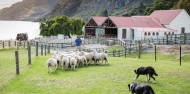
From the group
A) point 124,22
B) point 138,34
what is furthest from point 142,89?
point 124,22

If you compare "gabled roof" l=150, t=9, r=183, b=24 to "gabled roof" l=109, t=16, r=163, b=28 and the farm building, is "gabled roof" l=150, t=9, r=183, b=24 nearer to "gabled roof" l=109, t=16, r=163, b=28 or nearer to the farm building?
the farm building

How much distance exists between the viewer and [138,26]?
70.9 m

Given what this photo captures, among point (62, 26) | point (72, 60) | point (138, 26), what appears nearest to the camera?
point (72, 60)

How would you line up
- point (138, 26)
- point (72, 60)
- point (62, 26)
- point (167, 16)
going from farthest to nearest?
1. point (167, 16)
2. point (62, 26)
3. point (138, 26)
4. point (72, 60)

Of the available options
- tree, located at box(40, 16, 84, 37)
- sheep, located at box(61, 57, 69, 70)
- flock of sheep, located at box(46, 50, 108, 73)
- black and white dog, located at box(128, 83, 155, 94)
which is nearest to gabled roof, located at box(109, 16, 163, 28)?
tree, located at box(40, 16, 84, 37)

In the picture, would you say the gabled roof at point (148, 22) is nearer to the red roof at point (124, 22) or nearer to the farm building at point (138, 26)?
the farm building at point (138, 26)

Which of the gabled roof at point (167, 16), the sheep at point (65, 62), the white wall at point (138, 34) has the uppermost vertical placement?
the gabled roof at point (167, 16)

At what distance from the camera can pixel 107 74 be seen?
19625mm

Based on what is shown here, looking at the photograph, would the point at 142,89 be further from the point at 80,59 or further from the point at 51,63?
the point at 80,59

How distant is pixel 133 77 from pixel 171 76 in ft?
7.81

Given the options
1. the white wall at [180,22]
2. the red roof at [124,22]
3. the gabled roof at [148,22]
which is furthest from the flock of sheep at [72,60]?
the white wall at [180,22]

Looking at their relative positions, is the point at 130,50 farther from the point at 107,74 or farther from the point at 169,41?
the point at 107,74

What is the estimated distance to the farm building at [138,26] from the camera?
69381 millimetres

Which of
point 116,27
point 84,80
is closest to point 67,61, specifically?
point 84,80
